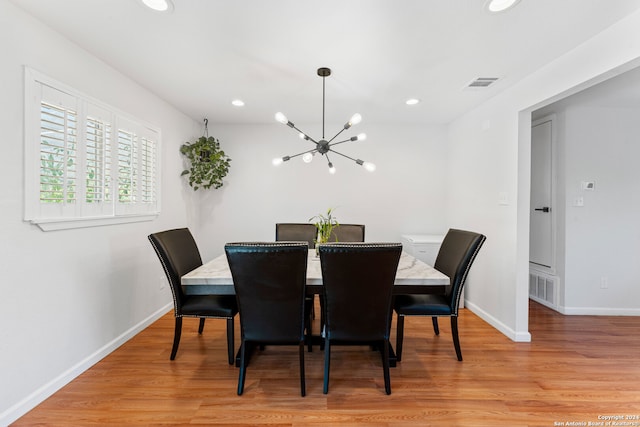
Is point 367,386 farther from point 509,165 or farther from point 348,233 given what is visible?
point 509,165

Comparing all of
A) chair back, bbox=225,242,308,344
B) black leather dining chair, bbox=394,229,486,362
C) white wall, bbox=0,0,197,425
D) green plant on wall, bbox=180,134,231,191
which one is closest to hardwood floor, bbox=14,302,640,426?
white wall, bbox=0,0,197,425

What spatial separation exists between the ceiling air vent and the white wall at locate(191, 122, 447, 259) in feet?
4.47

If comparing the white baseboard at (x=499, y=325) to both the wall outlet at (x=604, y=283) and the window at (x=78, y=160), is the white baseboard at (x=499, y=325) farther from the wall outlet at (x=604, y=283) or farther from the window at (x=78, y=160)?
the window at (x=78, y=160)

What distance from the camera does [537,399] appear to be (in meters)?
1.88

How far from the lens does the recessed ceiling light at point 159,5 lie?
1.61 meters

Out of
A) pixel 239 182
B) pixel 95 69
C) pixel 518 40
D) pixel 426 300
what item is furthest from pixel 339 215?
pixel 95 69

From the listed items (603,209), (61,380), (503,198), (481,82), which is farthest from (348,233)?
(603,209)

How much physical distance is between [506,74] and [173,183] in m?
3.42

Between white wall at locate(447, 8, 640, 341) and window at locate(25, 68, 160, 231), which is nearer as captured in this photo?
window at locate(25, 68, 160, 231)

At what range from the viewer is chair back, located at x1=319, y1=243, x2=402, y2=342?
1.72 m

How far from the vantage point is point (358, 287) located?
179cm

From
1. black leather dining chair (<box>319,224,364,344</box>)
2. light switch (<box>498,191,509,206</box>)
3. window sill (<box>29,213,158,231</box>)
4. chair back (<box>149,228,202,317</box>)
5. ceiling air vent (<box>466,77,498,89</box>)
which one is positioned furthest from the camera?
black leather dining chair (<box>319,224,364,344</box>)

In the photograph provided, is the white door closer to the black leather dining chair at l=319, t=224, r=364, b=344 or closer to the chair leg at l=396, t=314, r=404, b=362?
the black leather dining chair at l=319, t=224, r=364, b=344

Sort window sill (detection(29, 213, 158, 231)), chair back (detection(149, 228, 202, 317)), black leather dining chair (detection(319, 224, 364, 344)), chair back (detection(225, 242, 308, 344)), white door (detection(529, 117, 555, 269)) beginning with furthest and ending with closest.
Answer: white door (detection(529, 117, 555, 269)) → black leather dining chair (detection(319, 224, 364, 344)) → chair back (detection(149, 228, 202, 317)) → window sill (detection(29, 213, 158, 231)) → chair back (detection(225, 242, 308, 344))
